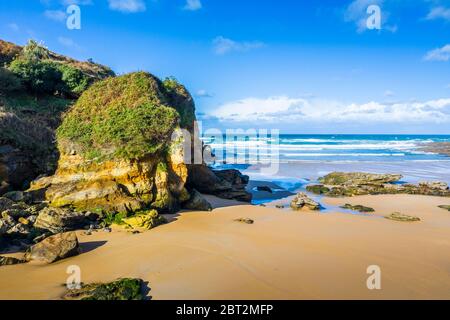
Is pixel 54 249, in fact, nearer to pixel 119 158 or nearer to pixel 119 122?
pixel 119 158

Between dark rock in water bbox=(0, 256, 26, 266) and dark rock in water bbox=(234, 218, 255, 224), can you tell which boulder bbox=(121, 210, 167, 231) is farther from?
dark rock in water bbox=(0, 256, 26, 266)

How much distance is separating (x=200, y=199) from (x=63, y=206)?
439 cm

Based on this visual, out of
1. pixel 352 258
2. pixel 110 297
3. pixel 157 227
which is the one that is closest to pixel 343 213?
pixel 352 258

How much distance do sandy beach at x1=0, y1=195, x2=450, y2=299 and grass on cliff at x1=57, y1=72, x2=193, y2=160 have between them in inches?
107

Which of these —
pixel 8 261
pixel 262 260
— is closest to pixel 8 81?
pixel 8 261

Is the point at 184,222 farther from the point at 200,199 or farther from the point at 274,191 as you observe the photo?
the point at 274,191

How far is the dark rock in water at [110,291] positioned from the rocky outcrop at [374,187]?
1229 centimetres

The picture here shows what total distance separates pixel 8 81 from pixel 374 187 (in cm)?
1762

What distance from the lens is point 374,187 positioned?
18031 mm

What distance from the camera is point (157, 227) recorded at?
9.80m

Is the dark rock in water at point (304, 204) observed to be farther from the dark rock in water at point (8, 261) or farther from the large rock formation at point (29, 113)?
the dark rock in water at point (8, 261)

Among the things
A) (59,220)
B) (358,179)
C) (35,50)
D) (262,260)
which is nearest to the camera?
(262,260)

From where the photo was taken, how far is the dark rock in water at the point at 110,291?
5.78 meters

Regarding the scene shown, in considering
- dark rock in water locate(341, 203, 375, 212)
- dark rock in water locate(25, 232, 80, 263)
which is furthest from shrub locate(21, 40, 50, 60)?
dark rock in water locate(341, 203, 375, 212)
